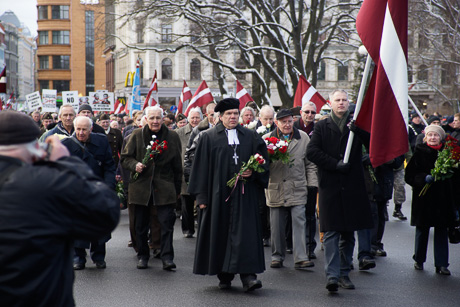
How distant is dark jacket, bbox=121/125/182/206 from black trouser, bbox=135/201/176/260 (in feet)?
0.45

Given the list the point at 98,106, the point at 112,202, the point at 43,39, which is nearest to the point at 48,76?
the point at 43,39

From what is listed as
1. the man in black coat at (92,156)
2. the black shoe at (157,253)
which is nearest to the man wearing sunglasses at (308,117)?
the black shoe at (157,253)

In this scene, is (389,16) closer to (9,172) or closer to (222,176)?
(222,176)

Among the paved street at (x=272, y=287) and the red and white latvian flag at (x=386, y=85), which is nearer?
the paved street at (x=272, y=287)

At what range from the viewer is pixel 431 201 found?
8.96m

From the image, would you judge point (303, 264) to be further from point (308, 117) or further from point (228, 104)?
point (308, 117)

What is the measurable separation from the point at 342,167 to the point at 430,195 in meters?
1.70

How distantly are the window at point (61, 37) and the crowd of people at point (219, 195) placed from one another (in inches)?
4054

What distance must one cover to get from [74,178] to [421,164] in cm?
631

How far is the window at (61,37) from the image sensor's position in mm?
110625

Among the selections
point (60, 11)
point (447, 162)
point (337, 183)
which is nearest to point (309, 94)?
point (447, 162)

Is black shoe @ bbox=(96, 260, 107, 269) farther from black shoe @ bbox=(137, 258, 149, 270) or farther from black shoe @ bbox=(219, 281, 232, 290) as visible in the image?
black shoe @ bbox=(219, 281, 232, 290)

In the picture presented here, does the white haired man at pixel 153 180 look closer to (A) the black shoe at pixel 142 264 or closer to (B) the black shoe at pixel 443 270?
(A) the black shoe at pixel 142 264

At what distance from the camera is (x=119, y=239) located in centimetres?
1175
